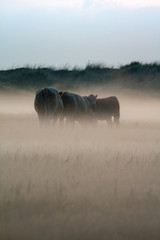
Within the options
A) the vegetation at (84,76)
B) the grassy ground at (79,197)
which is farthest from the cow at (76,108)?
the vegetation at (84,76)

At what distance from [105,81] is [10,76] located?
324 inches

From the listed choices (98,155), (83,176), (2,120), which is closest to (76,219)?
(83,176)

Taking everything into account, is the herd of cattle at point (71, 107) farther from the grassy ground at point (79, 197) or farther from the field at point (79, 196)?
the grassy ground at point (79, 197)

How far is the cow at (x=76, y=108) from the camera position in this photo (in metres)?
16.5

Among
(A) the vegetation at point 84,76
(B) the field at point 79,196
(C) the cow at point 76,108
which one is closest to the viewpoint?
(B) the field at point 79,196

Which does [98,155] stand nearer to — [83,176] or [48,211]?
[83,176]

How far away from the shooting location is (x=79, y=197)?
5098 millimetres

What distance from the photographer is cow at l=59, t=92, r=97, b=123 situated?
54.0ft

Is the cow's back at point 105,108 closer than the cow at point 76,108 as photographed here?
No

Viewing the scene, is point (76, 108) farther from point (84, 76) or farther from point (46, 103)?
point (84, 76)

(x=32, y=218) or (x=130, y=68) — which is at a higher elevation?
(x=130, y=68)

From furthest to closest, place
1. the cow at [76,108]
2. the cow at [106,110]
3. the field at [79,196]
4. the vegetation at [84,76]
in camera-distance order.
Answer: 1. the vegetation at [84,76]
2. the cow at [106,110]
3. the cow at [76,108]
4. the field at [79,196]

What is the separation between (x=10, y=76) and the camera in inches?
1743

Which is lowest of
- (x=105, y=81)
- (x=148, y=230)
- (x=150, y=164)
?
(x=148, y=230)
